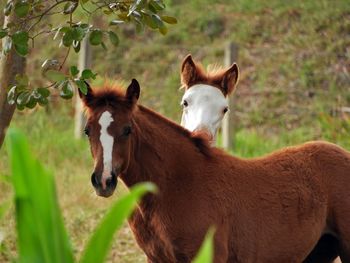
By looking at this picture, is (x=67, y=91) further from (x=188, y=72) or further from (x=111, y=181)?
(x=188, y=72)

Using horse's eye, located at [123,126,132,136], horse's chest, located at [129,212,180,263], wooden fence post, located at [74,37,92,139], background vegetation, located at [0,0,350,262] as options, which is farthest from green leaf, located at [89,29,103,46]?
wooden fence post, located at [74,37,92,139]

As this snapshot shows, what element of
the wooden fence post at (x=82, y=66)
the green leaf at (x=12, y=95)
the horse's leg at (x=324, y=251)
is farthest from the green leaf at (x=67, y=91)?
the wooden fence post at (x=82, y=66)

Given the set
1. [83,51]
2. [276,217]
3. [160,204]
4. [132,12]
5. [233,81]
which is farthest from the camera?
[83,51]

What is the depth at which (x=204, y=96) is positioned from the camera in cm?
674

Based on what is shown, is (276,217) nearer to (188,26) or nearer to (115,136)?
(115,136)

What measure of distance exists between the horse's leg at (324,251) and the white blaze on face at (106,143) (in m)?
1.72

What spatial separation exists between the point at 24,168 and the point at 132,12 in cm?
335

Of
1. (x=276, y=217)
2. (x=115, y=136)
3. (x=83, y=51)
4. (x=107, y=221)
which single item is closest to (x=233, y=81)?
(x=276, y=217)

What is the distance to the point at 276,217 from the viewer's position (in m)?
5.40

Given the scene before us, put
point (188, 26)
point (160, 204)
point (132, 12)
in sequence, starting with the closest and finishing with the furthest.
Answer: point (132, 12) → point (160, 204) → point (188, 26)

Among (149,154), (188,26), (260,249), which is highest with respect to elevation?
(188,26)

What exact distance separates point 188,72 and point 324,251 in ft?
6.33

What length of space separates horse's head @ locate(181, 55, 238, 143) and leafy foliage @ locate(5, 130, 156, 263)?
4901 millimetres

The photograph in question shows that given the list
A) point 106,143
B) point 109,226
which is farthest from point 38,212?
point 106,143
